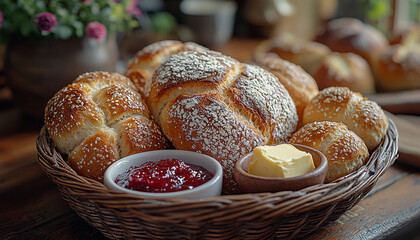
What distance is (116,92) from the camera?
1543 mm

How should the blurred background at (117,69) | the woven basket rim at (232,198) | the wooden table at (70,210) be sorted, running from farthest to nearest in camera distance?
the blurred background at (117,69) < the wooden table at (70,210) < the woven basket rim at (232,198)

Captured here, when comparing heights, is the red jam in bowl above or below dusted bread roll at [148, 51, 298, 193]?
below

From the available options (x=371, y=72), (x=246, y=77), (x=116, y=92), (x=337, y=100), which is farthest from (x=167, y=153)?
(x=371, y=72)

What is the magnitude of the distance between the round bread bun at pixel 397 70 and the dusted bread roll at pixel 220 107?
1.50m

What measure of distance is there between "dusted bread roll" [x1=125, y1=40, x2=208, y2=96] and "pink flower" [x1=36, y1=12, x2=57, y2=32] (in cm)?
41

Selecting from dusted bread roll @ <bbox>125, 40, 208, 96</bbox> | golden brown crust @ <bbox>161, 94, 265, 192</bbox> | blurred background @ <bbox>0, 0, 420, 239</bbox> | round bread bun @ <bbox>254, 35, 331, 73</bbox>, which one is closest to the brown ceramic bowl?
golden brown crust @ <bbox>161, 94, 265, 192</bbox>

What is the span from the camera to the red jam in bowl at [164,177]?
120cm

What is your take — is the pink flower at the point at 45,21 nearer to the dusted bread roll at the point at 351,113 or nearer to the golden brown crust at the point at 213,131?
the golden brown crust at the point at 213,131

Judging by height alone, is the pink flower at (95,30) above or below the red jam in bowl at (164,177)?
above

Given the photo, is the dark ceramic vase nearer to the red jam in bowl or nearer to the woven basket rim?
the woven basket rim

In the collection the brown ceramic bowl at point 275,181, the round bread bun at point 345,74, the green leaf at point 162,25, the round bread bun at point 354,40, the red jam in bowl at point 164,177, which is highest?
→ the brown ceramic bowl at point 275,181

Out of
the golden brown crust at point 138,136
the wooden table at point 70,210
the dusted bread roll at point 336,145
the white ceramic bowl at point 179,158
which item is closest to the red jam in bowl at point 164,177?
the white ceramic bowl at point 179,158

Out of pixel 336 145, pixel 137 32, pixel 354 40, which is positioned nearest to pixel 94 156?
pixel 336 145

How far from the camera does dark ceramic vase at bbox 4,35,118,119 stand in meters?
2.12
